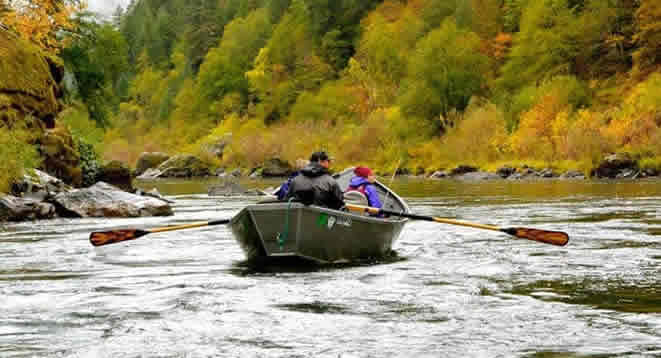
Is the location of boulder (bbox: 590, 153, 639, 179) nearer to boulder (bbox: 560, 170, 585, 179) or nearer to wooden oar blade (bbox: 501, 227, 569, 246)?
boulder (bbox: 560, 170, 585, 179)

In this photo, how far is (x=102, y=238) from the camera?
11031mm

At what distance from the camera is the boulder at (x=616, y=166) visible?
35.9m

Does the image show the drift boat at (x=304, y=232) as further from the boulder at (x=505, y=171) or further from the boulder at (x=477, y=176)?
the boulder at (x=505, y=171)

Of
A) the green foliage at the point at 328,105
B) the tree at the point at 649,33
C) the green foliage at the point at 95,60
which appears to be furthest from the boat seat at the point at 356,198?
the green foliage at the point at 328,105

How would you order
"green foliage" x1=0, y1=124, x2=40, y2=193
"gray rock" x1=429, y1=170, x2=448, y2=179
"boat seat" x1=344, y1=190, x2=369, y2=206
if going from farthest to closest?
"gray rock" x1=429, y1=170, x2=448, y2=179 → "green foliage" x1=0, y1=124, x2=40, y2=193 → "boat seat" x1=344, y1=190, x2=369, y2=206

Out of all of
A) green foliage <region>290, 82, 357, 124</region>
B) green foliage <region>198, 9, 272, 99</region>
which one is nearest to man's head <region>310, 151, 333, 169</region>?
green foliage <region>290, 82, 357, 124</region>

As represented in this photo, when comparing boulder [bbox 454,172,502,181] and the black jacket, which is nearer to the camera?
the black jacket

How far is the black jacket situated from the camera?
10.8 m

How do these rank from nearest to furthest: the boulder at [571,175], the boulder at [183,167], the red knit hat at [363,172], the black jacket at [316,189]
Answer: the black jacket at [316,189]
the red knit hat at [363,172]
the boulder at [571,175]
the boulder at [183,167]

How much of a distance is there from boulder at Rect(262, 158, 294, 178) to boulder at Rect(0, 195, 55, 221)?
126 feet

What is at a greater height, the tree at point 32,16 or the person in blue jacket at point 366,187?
the tree at point 32,16

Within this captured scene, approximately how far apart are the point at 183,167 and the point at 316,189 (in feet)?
178

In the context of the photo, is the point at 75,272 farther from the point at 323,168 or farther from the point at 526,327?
the point at 526,327

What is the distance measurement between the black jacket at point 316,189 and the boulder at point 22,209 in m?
8.77
